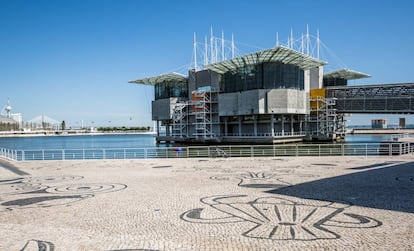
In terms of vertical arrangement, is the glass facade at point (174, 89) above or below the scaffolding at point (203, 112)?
above

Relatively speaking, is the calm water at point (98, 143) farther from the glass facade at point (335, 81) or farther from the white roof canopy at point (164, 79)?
the white roof canopy at point (164, 79)

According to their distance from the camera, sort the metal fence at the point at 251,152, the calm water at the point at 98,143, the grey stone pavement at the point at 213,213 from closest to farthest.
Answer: the grey stone pavement at the point at 213,213 < the metal fence at the point at 251,152 < the calm water at the point at 98,143

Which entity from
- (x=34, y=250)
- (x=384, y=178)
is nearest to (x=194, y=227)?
(x=34, y=250)

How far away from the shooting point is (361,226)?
7.87m

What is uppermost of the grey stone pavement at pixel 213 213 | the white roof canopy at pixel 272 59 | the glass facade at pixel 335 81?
the white roof canopy at pixel 272 59

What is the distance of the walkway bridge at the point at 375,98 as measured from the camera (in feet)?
233

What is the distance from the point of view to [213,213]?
9.36 meters

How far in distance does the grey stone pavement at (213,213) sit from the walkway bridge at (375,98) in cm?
6516

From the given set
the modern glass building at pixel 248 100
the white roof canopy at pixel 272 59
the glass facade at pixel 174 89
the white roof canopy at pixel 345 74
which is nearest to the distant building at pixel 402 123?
the white roof canopy at pixel 345 74

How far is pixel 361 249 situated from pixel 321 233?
1097mm

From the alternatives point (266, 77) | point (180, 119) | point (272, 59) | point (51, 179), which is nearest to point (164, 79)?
point (180, 119)

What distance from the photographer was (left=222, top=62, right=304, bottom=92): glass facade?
74.8 m

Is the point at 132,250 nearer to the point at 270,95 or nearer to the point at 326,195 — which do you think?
the point at 326,195

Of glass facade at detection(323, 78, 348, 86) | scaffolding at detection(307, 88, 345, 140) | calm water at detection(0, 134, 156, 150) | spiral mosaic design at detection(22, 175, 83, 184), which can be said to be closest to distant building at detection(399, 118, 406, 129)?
glass facade at detection(323, 78, 348, 86)
